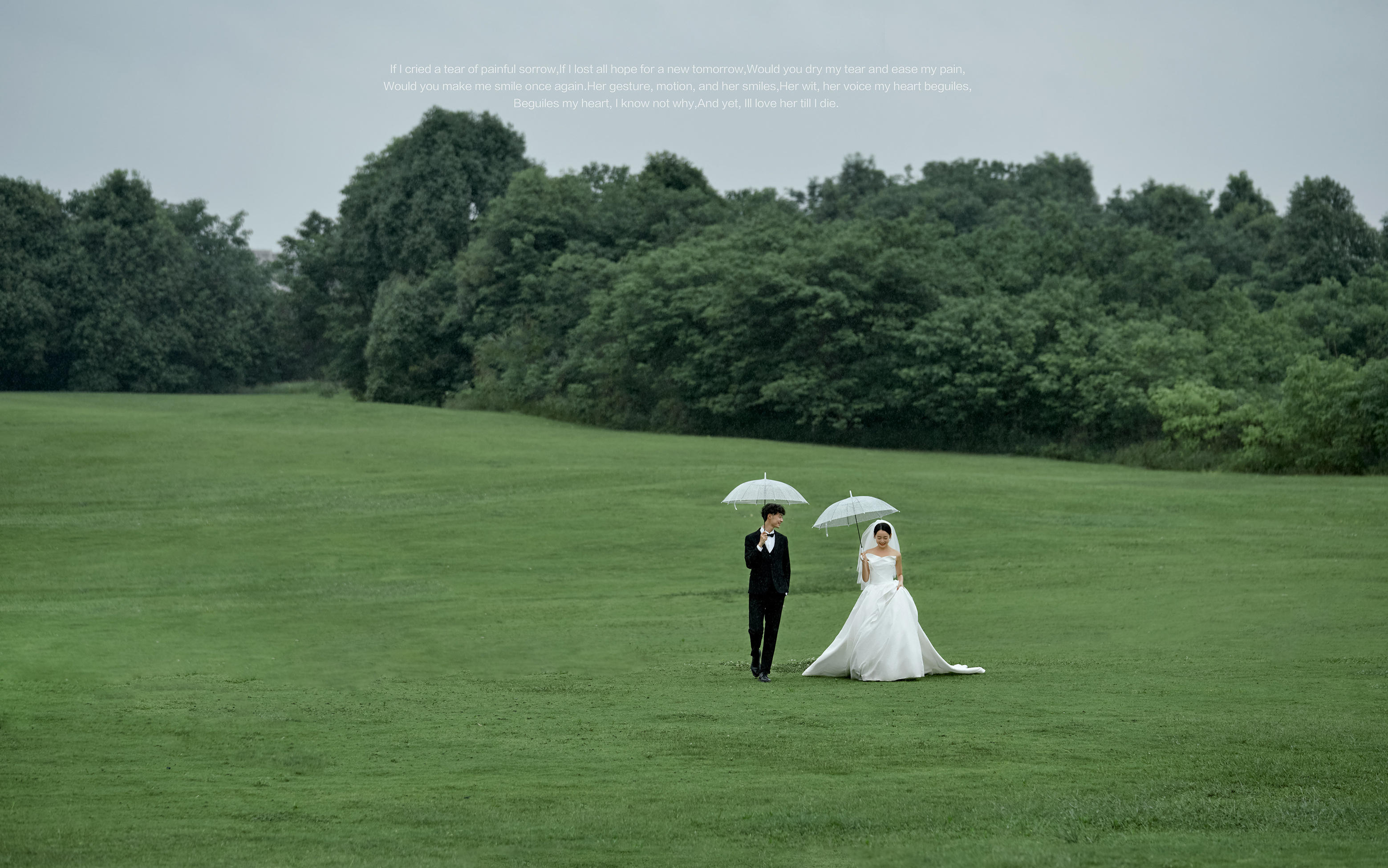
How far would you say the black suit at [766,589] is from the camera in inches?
573

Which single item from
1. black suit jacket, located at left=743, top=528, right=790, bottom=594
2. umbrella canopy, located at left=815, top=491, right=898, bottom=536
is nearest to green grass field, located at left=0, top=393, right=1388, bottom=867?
black suit jacket, located at left=743, top=528, right=790, bottom=594

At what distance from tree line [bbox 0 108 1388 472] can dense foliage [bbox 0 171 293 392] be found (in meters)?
0.44

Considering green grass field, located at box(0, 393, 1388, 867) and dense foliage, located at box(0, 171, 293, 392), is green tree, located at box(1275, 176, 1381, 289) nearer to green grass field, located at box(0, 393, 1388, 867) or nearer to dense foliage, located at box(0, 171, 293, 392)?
green grass field, located at box(0, 393, 1388, 867)

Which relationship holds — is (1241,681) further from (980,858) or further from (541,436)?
(541,436)

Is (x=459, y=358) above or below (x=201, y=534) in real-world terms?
above

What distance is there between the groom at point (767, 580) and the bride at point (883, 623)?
2.37 feet

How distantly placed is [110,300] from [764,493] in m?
81.9

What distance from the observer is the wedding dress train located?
47.6 feet

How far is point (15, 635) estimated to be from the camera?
18.1m

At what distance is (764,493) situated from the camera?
620 inches

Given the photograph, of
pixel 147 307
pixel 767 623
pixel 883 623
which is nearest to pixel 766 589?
pixel 767 623

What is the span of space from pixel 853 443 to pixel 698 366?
8177mm

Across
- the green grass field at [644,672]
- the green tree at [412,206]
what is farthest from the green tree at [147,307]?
the green grass field at [644,672]

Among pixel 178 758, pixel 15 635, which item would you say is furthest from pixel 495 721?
pixel 15 635
